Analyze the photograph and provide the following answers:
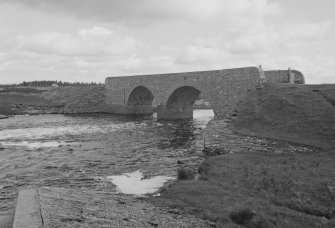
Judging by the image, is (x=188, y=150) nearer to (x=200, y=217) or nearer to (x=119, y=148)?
(x=119, y=148)

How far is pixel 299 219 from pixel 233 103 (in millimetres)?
41769

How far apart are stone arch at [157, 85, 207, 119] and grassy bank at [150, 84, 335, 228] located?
34.0 m

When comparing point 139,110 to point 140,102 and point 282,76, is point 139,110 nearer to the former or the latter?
point 140,102

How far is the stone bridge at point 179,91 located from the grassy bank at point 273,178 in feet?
51.1

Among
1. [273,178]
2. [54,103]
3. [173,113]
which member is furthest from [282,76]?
[54,103]

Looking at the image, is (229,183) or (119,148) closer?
(229,183)

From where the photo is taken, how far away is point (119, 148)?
34.3m

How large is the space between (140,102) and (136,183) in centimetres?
7072

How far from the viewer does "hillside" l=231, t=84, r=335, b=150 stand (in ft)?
97.6

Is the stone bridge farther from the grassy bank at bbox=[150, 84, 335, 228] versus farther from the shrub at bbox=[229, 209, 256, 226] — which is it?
the shrub at bbox=[229, 209, 256, 226]

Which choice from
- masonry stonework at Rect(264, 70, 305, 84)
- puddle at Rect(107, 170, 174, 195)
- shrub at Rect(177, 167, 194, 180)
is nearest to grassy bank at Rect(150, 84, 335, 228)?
shrub at Rect(177, 167, 194, 180)

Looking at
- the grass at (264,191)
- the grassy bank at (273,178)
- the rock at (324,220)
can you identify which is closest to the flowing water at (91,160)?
the grass at (264,191)

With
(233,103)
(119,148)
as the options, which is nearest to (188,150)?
(119,148)

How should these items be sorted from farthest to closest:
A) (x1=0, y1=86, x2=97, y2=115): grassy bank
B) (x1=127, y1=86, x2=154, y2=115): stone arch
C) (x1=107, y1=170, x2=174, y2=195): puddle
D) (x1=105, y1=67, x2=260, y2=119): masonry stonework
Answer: (x1=0, y1=86, x2=97, y2=115): grassy bank < (x1=127, y1=86, x2=154, y2=115): stone arch < (x1=105, y1=67, x2=260, y2=119): masonry stonework < (x1=107, y1=170, x2=174, y2=195): puddle
